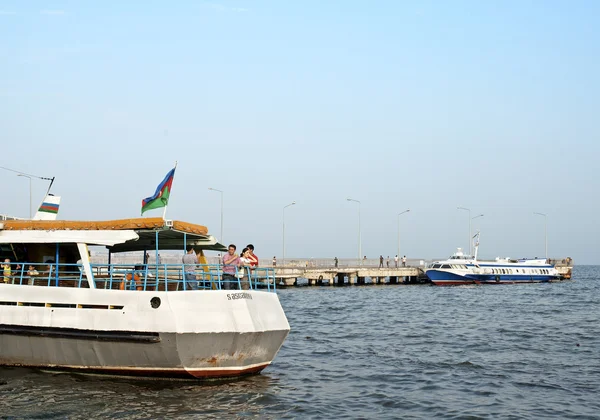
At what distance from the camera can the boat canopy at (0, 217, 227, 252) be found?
17.0 metres

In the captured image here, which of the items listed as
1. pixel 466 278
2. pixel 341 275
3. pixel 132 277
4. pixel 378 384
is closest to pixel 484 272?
pixel 466 278

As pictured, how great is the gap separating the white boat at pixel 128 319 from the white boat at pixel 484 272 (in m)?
59.8

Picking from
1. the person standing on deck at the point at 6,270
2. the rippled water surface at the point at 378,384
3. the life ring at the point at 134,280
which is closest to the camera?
the rippled water surface at the point at 378,384

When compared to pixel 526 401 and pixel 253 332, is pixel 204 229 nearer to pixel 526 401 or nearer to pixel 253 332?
pixel 253 332

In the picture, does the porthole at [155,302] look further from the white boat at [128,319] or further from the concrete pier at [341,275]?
the concrete pier at [341,275]

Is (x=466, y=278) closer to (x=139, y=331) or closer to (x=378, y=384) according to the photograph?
(x=378, y=384)

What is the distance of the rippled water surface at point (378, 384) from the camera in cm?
1486

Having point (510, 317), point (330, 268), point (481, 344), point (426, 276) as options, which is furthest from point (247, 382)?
point (426, 276)

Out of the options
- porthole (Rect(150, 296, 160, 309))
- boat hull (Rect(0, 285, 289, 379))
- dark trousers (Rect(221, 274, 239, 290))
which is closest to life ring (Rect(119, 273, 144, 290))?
boat hull (Rect(0, 285, 289, 379))

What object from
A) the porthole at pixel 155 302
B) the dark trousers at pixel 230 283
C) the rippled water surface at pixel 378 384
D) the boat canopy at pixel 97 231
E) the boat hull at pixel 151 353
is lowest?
the rippled water surface at pixel 378 384

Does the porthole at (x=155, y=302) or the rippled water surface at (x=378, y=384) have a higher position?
the porthole at (x=155, y=302)

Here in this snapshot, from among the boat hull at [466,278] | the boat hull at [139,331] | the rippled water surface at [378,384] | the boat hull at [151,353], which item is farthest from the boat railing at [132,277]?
the boat hull at [466,278]

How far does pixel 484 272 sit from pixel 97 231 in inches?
2610

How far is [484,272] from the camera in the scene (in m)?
78.4
